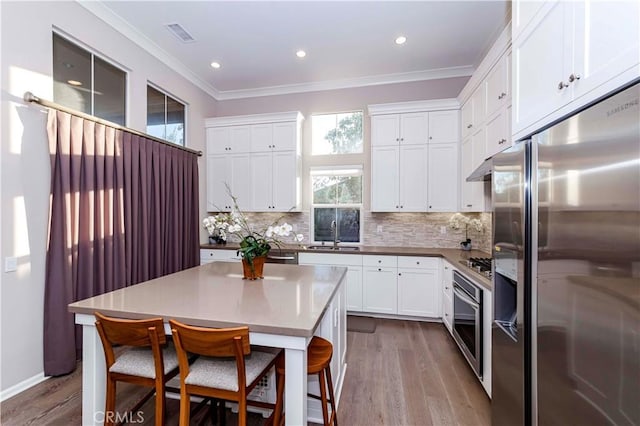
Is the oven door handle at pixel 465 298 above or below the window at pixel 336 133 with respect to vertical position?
below

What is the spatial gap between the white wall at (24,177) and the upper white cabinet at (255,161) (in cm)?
224

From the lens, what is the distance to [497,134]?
2697 mm

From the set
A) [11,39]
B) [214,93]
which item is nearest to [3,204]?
[11,39]

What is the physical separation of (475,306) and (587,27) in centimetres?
198

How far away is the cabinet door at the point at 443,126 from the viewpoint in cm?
386

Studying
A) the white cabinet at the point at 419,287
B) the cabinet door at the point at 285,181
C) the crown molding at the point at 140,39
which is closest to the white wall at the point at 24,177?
the crown molding at the point at 140,39

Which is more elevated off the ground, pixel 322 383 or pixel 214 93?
pixel 214 93

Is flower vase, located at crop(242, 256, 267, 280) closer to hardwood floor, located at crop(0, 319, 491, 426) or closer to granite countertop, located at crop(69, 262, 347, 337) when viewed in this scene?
granite countertop, located at crop(69, 262, 347, 337)

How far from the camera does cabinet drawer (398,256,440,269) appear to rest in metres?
3.68

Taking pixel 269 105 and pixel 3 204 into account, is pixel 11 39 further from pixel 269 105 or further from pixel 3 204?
pixel 269 105

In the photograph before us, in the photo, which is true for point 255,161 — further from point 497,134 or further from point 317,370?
point 317,370

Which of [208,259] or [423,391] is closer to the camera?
[423,391]

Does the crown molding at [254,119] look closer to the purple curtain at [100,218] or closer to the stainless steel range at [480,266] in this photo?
the purple curtain at [100,218]

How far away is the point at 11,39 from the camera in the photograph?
7.29 ft
